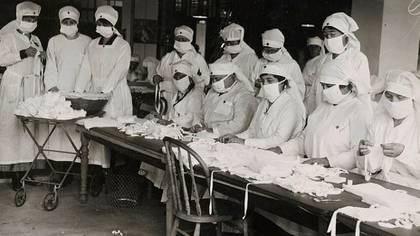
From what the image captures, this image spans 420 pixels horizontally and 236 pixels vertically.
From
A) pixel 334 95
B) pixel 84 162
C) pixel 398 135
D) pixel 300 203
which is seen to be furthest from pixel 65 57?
pixel 300 203

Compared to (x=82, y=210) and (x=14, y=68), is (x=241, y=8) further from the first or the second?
(x=82, y=210)

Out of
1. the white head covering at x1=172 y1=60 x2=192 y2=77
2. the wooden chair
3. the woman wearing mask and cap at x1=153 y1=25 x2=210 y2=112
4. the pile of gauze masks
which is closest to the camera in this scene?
the wooden chair

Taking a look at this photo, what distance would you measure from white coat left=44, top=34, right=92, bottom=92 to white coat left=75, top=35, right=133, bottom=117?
0.13 m

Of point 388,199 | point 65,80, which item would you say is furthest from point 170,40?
point 388,199

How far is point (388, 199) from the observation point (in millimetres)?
2990

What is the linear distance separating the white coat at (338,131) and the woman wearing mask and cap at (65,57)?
131 inches

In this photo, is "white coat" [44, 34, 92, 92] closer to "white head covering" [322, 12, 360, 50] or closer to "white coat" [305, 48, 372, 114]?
"white coat" [305, 48, 372, 114]

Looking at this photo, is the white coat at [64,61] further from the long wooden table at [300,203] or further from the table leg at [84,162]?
the long wooden table at [300,203]

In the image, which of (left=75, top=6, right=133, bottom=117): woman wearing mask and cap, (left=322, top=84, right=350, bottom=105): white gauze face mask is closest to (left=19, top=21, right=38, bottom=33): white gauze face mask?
(left=75, top=6, right=133, bottom=117): woman wearing mask and cap

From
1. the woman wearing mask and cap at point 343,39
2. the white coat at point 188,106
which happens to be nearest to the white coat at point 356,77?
the woman wearing mask and cap at point 343,39

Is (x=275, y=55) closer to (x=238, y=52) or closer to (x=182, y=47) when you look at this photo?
(x=238, y=52)

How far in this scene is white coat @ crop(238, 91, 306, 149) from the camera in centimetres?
486

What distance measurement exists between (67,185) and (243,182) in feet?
12.8

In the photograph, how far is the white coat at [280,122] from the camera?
4.86 meters
